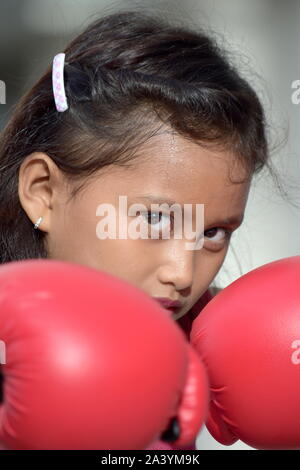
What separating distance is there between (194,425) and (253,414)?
182 millimetres

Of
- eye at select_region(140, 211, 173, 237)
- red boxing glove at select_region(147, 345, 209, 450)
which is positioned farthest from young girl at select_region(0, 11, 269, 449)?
red boxing glove at select_region(147, 345, 209, 450)

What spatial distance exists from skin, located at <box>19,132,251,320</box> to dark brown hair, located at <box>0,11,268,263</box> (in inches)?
0.8

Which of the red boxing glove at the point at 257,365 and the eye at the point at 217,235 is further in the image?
the eye at the point at 217,235

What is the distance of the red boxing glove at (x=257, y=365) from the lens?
1022mm

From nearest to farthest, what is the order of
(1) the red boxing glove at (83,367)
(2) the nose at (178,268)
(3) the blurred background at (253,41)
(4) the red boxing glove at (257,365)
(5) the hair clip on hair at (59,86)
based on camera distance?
(1) the red boxing glove at (83,367)
(4) the red boxing glove at (257,365)
(2) the nose at (178,268)
(5) the hair clip on hair at (59,86)
(3) the blurred background at (253,41)

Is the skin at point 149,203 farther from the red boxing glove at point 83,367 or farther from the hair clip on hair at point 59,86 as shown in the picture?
the red boxing glove at point 83,367

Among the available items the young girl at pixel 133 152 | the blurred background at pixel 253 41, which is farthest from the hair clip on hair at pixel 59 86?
the blurred background at pixel 253 41

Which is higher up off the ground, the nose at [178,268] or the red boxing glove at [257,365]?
the nose at [178,268]

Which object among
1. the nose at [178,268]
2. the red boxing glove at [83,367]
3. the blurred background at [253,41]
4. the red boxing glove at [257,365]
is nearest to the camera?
the red boxing glove at [83,367]

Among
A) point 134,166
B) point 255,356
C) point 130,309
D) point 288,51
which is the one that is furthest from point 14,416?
point 288,51

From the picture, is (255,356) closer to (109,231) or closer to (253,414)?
(253,414)

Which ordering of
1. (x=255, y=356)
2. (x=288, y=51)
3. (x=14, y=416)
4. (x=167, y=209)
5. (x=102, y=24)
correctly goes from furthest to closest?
(x=288, y=51) → (x=102, y=24) → (x=167, y=209) → (x=255, y=356) → (x=14, y=416)

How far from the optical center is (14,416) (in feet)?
2.68

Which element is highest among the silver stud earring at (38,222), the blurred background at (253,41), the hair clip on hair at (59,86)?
the hair clip on hair at (59,86)
